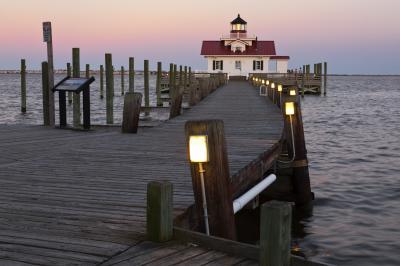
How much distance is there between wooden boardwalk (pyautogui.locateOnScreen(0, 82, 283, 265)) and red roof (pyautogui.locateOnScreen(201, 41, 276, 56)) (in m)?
52.7

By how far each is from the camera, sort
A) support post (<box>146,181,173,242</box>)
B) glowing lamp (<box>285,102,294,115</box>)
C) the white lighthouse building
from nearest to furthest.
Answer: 1. support post (<box>146,181,173,242</box>)
2. glowing lamp (<box>285,102,294,115</box>)
3. the white lighthouse building

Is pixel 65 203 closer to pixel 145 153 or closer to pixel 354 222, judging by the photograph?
pixel 145 153

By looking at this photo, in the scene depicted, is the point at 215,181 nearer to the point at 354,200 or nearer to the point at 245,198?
the point at 245,198

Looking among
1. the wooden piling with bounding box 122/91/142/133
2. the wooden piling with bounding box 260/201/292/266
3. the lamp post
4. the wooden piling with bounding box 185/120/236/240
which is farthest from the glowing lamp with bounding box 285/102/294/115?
the wooden piling with bounding box 260/201/292/266

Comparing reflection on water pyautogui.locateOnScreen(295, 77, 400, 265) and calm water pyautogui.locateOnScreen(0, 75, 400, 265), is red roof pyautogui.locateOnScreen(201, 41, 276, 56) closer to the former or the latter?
calm water pyautogui.locateOnScreen(0, 75, 400, 265)

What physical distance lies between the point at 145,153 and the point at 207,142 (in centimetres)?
437

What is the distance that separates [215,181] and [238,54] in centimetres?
5938

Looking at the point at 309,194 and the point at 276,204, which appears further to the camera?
the point at 309,194

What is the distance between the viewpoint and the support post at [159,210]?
14.1ft

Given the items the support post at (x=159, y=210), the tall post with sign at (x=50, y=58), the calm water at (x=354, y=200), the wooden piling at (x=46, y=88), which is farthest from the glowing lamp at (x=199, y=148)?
the wooden piling at (x=46, y=88)

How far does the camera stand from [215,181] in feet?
16.2

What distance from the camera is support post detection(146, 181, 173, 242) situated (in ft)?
14.1

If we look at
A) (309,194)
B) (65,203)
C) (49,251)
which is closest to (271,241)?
(49,251)

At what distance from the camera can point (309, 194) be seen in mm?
11297
